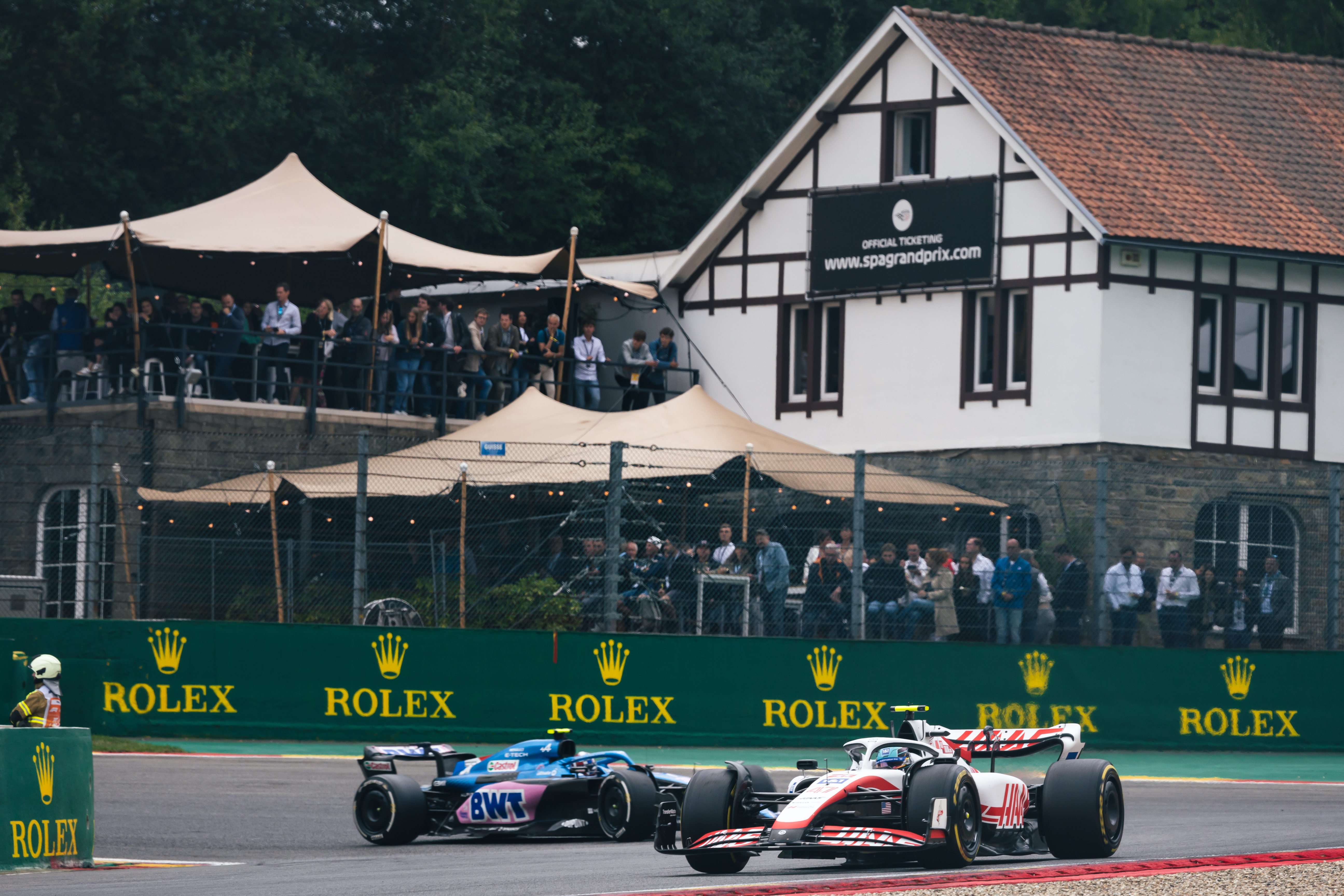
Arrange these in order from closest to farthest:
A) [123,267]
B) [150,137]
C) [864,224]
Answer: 1. [123,267]
2. [864,224]
3. [150,137]

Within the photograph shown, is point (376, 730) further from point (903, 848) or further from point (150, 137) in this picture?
point (150, 137)

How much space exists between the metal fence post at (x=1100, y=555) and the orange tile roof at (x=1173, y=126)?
27.0 feet

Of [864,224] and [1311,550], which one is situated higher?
[864,224]

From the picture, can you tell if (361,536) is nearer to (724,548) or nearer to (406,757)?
(724,548)

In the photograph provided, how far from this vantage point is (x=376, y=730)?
69.4 ft

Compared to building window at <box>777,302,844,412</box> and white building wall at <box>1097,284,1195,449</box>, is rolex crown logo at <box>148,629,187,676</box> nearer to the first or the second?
white building wall at <box>1097,284,1195,449</box>

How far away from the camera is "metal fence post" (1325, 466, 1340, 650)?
22.2 metres

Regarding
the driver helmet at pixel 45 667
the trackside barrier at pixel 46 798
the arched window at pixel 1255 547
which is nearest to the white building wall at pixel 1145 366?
the arched window at pixel 1255 547

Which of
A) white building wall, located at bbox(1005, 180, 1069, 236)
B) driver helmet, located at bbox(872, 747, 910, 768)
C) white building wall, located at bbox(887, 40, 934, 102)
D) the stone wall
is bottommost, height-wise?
driver helmet, located at bbox(872, 747, 910, 768)

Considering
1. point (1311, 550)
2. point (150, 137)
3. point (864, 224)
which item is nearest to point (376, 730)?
point (1311, 550)

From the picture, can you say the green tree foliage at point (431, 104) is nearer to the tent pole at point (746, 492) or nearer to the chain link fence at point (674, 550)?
the chain link fence at point (674, 550)

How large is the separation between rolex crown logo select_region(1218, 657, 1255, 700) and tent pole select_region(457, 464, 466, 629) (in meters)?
7.78

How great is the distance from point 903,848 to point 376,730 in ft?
36.6

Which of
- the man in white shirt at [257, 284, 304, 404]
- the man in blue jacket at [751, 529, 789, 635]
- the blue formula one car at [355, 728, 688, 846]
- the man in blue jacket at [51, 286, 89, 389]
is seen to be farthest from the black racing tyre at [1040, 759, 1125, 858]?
the man in blue jacket at [51, 286, 89, 389]
